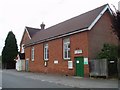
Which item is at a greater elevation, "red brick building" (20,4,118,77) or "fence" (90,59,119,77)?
"red brick building" (20,4,118,77)

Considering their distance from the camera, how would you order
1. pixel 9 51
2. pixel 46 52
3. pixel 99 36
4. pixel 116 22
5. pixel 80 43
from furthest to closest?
1. pixel 9 51
2. pixel 46 52
3. pixel 99 36
4. pixel 80 43
5. pixel 116 22

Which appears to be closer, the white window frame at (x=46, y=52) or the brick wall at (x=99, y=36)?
the brick wall at (x=99, y=36)

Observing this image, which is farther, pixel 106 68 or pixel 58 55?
pixel 58 55

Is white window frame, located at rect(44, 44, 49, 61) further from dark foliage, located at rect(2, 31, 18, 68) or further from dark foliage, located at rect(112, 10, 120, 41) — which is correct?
dark foliage, located at rect(2, 31, 18, 68)

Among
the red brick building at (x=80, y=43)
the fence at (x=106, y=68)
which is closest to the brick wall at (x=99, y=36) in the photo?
the red brick building at (x=80, y=43)

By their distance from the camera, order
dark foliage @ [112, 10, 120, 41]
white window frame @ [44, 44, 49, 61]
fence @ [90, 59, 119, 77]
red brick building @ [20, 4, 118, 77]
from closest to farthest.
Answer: dark foliage @ [112, 10, 120, 41], fence @ [90, 59, 119, 77], red brick building @ [20, 4, 118, 77], white window frame @ [44, 44, 49, 61]

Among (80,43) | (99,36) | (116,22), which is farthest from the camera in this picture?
(99,36)

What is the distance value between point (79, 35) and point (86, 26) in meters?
1.68

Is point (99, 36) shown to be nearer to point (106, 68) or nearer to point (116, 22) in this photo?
point (106, 68)

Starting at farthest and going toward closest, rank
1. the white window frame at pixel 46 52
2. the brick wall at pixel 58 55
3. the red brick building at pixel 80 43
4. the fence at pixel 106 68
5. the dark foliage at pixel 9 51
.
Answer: the dark foliage at pixel 9 51 → the white window frame at pixel 46 52 → the brick wall at pixel 58 55 → the red brick building at pixel 80 43 → the fence at pixel 106 68

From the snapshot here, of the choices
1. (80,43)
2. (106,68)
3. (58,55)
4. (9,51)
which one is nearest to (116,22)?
(106,68)

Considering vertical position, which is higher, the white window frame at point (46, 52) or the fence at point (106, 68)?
the white window frame at point (46, 52)

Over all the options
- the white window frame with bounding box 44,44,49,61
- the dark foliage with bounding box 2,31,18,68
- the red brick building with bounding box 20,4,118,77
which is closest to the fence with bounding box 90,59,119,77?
the red brick building with bounding box 20,4,118,77

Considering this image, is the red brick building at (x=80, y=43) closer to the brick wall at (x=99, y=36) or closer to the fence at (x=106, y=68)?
the brick wall at (x=99, y=36)
